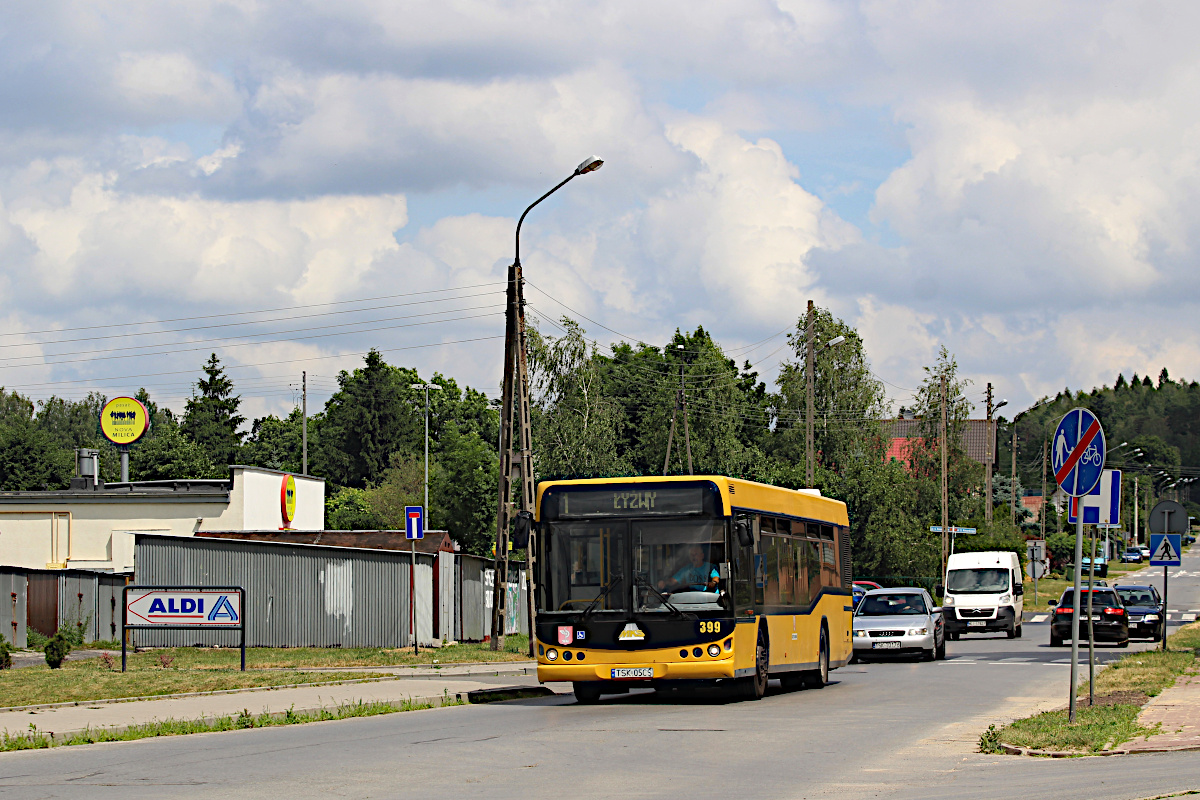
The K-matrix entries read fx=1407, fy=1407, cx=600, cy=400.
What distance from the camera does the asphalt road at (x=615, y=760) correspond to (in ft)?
33.1

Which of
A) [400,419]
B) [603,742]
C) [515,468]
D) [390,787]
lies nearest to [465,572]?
[515,468]

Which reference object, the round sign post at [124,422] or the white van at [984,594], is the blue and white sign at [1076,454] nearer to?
the white van at [984,594]

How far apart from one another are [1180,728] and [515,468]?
1580 cm

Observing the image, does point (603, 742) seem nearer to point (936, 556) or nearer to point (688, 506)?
point (688, 506)

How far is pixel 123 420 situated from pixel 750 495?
4338cm

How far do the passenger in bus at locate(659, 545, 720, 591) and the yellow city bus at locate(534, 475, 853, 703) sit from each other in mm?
12

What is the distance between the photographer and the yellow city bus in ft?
55.8

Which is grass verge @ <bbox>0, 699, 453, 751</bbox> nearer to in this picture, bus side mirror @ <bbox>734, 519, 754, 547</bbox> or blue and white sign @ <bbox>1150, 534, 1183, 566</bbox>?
bus side mirror @ <bbox>734, 519, 754, 547</bbox>

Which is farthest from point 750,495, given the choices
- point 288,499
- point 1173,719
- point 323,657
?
point 288,499

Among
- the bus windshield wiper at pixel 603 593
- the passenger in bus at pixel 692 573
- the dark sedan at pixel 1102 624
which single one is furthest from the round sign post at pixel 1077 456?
the dark sedan at pixel 1102 624

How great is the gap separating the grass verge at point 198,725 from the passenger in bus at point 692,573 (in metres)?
3.46

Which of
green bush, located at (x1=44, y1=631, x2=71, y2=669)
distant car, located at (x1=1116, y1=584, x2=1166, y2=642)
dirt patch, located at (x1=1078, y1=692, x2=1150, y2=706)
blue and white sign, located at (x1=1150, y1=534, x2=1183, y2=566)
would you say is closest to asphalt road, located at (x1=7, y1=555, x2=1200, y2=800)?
dirt patch, located at (x1=1078, y1=692, x2=1150, y2=706)

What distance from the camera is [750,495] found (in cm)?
1842

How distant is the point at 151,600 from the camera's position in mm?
22047
